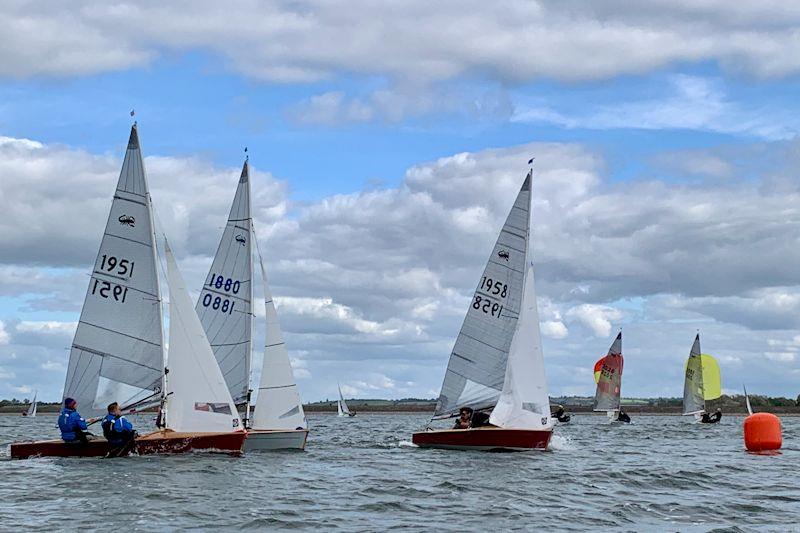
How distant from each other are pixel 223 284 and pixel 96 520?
16889mm

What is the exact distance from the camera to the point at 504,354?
3722 cm

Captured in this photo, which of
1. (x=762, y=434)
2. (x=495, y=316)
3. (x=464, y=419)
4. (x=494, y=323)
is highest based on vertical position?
(x=495, y=316)

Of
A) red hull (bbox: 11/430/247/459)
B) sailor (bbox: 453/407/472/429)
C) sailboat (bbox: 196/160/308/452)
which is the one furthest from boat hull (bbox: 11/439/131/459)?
sailor (bbox: 453/407/472/429)

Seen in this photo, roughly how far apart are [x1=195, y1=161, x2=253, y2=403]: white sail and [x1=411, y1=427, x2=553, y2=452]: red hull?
6.73 meters

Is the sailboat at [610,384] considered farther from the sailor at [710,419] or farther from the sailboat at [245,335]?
the sailboat at [245,335]

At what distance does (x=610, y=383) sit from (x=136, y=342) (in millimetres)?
60113

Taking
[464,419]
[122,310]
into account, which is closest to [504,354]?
[464,419]

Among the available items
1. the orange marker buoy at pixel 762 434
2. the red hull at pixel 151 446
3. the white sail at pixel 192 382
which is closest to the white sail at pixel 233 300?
the white sail at pixel 192 382

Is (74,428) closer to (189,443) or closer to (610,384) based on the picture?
(189,443)

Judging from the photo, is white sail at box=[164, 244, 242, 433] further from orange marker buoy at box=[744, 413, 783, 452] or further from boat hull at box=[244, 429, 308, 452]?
orange marker buoy at box=[744, 413, 783, 452]

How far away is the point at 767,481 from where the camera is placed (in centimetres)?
2930

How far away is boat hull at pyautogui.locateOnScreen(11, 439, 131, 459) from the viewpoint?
2917cm

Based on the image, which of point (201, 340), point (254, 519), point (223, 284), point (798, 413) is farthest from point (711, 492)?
point (798, 413)

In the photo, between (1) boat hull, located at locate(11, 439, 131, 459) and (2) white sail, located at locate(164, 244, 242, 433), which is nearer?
(1) boat hull, located at locate(11, 439, 131, 459)
